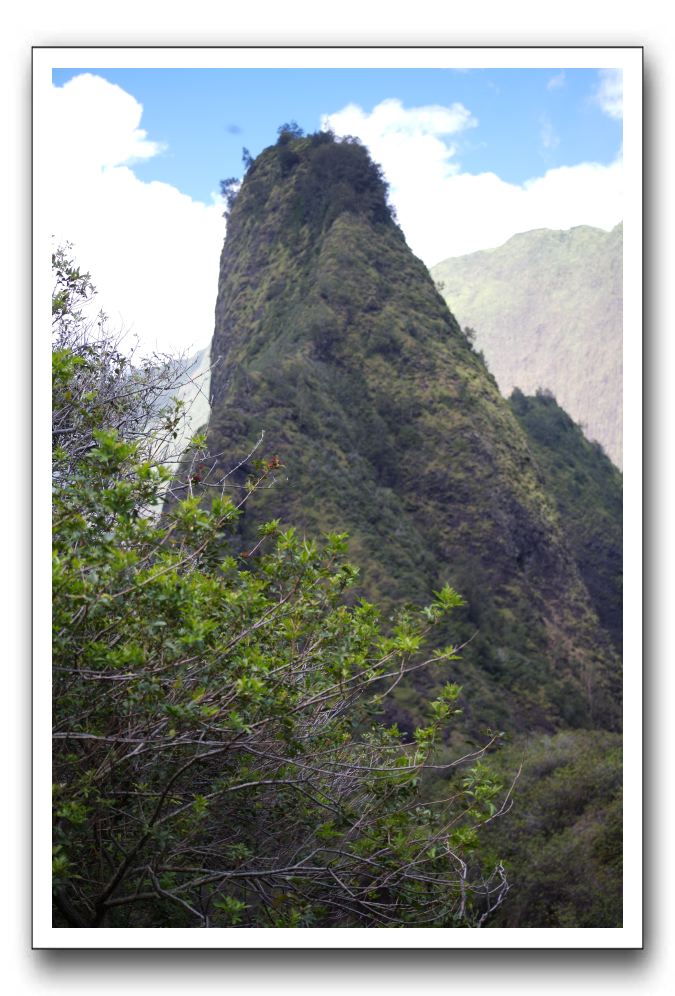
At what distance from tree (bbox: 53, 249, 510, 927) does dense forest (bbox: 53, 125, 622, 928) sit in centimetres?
2

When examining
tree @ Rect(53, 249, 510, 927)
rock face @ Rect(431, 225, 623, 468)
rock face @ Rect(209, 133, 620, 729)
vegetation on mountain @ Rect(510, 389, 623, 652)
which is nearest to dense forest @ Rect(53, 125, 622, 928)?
tree @ Rect(53, 249, 510, 927)

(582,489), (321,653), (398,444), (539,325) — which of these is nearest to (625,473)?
(321,653)

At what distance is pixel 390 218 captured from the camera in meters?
39.1

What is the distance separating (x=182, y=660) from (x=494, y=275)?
44.8 m

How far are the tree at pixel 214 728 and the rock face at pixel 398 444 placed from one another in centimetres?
1741

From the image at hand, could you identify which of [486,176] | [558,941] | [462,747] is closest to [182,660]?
[558,941]

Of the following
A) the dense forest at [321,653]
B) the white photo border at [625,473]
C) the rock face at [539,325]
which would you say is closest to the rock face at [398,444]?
the dense forest at [321,653]

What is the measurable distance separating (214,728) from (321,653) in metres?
0.74

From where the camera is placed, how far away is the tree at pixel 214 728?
3.70 meters

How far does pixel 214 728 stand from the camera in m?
3.73

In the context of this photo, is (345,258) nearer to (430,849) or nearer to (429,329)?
(429,329)

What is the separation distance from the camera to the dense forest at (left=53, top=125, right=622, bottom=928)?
382 cm

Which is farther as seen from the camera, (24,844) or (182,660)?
(24,844)

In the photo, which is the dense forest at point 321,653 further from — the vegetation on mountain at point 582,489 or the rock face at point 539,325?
the rock face at point 539,325
